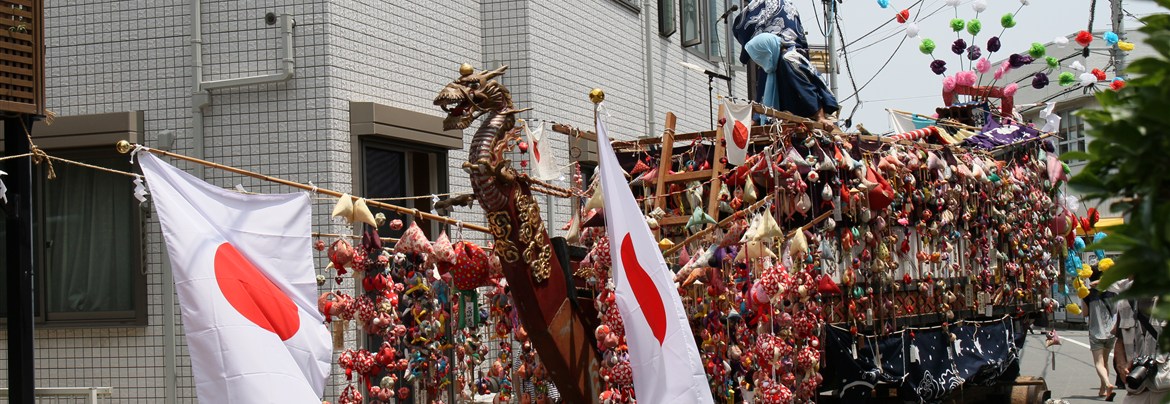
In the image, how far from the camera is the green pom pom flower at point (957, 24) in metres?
13.2

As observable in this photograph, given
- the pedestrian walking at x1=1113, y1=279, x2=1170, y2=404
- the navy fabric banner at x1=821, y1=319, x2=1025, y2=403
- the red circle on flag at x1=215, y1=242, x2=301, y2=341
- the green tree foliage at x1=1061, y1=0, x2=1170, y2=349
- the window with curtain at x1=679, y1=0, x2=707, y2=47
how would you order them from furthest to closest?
the window with curtain at x1=679, y1=0, x2=707, y2=47, the pedestrian walking at x1=1113, y1=279, x2=1170, y2=404, the navy fabric banner at x1=821, y1=319, x2=1025, y2=403, the red circle on flag at x1=215, y1=242, x2=301, y2=341, the green tree foliage at x1=1061, y1=0, x2=1170, y2=349

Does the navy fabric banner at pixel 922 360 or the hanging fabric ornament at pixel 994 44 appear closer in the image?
the navy fabric banner at pixel 922 360

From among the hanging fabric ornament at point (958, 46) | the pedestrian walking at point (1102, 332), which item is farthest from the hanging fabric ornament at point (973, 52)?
the pedestrian walking at point (1102, 332)

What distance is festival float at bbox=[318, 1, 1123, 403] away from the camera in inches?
305

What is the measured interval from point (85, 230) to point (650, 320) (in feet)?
19.5

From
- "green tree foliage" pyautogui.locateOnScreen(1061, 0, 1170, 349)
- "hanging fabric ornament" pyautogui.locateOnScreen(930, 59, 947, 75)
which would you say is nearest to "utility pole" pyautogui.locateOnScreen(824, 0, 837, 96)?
"hanging fabric ornament" pyautogui.locateOnScreen(930, 59, 947, 75)

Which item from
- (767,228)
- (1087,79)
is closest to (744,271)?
(767,228)

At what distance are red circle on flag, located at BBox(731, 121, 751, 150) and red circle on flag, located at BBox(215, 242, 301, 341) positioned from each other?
3238 millimetres

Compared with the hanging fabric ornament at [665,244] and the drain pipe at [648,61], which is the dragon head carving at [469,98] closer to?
the hanging fabric ornament at [665,244]

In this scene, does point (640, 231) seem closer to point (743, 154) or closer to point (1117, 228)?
point (743, 154)

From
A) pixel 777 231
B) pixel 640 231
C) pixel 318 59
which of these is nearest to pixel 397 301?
pixel 640 231

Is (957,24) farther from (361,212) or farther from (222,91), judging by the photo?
(361,212)

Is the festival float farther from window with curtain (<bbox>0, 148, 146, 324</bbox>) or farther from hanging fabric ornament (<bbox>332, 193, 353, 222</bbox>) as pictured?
window with curtain (<bbox>0, 148, 146, 324</bbox>)

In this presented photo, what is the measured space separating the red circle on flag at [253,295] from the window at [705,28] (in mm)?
10482
